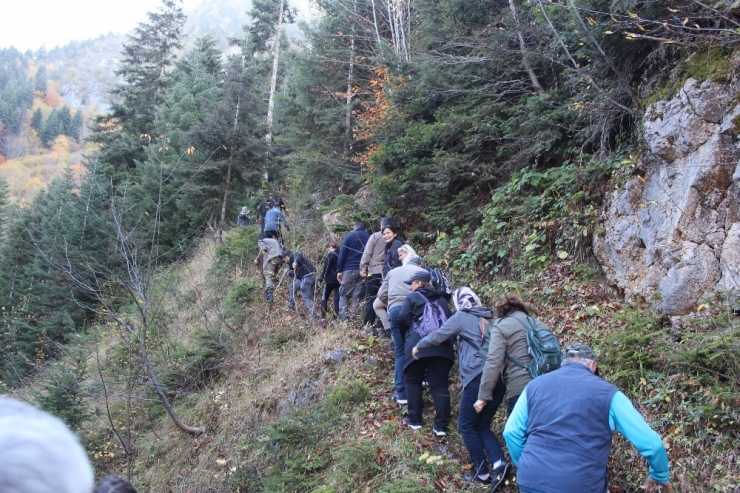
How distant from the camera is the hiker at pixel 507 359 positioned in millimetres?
4875

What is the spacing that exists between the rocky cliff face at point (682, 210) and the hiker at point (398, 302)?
284cm

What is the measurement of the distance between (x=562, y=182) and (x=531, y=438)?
5.68m

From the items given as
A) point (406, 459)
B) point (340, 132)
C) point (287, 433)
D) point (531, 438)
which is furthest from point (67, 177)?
point (531, 438)

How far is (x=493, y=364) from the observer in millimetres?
4918

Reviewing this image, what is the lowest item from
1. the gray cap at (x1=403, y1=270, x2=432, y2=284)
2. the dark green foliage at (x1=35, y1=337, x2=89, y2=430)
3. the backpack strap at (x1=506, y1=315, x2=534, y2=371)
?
the dark green foliage at (x1=35, y1=337, x2=89, y2=430)

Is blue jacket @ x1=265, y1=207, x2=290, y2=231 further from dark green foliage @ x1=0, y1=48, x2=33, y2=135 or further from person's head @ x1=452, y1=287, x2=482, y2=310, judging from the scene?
dark green foliage @ x1=0, y1=48, x2=33, y2=135

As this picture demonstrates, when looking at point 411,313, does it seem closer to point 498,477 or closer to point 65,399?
point 498,477

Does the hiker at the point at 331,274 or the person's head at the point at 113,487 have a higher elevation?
the person's head at the point at 113,487

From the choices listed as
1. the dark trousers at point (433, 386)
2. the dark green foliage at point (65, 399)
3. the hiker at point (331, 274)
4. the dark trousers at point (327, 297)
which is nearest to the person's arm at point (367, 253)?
the hiker at point (331, 274)

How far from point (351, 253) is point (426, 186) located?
2164 millimetres

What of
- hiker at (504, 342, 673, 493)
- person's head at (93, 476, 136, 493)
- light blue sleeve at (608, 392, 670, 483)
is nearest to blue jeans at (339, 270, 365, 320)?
hiker at (504, 342, 673, 493)

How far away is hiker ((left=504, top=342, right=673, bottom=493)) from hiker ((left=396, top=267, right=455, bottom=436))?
2.34m

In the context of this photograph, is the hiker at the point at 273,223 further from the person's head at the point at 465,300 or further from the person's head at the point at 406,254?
the person's head at the point at 465,300

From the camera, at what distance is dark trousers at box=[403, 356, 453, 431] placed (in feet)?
19.7
